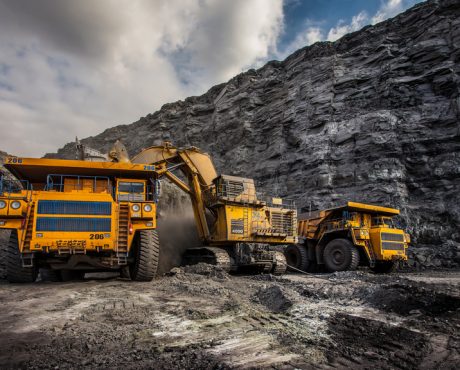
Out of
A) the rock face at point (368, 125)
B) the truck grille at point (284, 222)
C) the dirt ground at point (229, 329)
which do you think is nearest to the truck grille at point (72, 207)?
the dirt ground at point (229, 329)

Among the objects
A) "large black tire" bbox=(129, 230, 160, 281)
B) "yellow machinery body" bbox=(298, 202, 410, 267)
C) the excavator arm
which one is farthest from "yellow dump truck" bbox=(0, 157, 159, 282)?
"yellow machinery body" bbox=(298, 202, 410, 267)

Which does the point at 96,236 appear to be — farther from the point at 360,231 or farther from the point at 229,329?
the point at 360,231

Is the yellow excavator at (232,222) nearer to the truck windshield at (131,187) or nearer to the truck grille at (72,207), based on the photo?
the truck windshield at (131,187)

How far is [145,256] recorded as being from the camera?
8.82 meters

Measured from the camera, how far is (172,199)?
18.5m

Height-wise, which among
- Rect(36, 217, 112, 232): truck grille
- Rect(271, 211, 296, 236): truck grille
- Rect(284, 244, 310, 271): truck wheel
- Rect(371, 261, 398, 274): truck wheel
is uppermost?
Rect(271, 211, 296, 236): truck grille

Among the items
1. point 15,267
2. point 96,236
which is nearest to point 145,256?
point 96,236

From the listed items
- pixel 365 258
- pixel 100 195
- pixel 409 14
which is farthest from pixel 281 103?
pixel 100 195

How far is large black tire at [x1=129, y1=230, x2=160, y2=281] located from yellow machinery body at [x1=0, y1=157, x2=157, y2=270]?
0.21m

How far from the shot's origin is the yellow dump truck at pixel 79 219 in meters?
8.04

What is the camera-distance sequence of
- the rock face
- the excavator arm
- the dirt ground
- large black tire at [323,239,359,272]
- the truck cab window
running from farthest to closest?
the rock face → large black tire at [323,239,359,272] → the excavator arm → the truck cab window → the dirt ground

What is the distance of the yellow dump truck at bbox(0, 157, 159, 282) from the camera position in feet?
26.4

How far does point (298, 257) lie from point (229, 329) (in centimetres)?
1407

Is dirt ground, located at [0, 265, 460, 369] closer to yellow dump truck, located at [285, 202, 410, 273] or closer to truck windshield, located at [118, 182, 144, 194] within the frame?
truck windshield, located at [118, 182, 144, 194]
